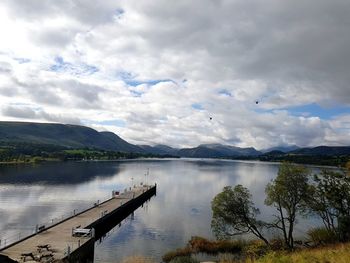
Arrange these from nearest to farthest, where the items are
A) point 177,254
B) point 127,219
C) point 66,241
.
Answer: point 66,241, point 177,254, point 127,219

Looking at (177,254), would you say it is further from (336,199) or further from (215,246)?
(336,199)

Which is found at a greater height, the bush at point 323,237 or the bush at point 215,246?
the bush at point 323,237

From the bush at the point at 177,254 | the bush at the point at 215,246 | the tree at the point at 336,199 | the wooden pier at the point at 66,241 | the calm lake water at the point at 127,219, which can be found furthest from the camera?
the calm lake water at the point at 127,219

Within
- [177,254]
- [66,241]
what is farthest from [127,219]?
[66,241]

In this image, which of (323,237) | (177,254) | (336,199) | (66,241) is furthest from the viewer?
(323,237)

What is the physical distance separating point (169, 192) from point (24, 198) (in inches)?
2326

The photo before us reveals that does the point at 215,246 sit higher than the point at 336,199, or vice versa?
the point at 336,199

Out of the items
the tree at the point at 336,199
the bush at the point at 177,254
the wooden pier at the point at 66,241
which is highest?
the tree at the point at 336,199

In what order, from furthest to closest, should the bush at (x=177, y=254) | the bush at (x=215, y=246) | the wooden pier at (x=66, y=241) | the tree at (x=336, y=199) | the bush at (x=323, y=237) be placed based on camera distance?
the bush at (x=215, y=246) → the bush at (x=323, y=237) → the bush at (x=177, y=254) → the tree at (x=336, y=199) → the wooden pier at (x=66, y=241)

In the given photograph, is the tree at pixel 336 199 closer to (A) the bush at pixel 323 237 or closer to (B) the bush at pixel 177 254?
(A) the bush at pixel 323 237

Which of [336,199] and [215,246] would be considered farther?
[215,246]

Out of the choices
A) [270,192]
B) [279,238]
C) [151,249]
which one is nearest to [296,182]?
[270,192]

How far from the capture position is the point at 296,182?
54.2 m

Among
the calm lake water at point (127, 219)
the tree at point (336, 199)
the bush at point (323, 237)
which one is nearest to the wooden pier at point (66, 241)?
the calm lake water at point (127, 219)
